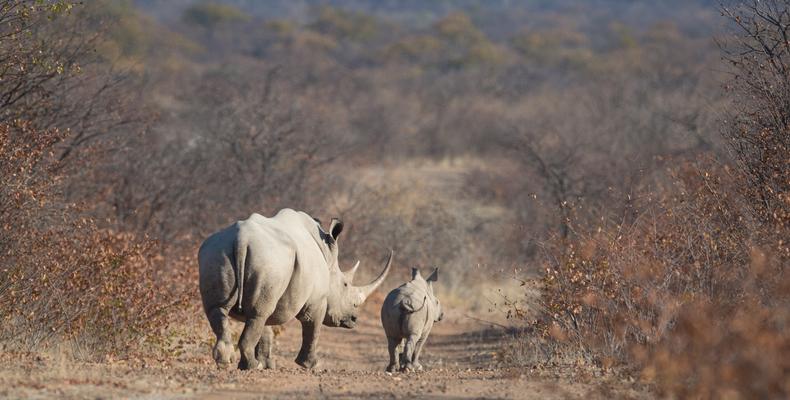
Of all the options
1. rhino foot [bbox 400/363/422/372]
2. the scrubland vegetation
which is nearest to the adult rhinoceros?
rhino foot [bbox 400/363/422/372]

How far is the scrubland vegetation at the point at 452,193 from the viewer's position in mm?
10688

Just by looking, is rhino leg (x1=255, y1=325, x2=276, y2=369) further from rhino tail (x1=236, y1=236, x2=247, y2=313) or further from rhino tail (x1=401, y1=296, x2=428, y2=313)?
rhino tail (x1=236, y1=236, x2=247, y2=313)

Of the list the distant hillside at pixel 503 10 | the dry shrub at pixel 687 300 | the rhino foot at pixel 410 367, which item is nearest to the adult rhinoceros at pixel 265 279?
the rhino foot at pixel 410 367

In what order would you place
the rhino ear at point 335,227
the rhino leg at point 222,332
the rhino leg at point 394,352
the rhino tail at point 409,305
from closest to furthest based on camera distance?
the rhino leg at point 222,332 → the rhino ear at point 335,227 → the rhino tail at point 409,305 → the rhino leg at point 394,352

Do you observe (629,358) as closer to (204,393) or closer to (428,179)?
(204,393)

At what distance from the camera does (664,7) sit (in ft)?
352

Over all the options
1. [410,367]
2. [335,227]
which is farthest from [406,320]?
[335,227]

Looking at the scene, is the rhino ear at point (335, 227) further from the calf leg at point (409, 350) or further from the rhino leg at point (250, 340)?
the rhino leg at point (250, 340)

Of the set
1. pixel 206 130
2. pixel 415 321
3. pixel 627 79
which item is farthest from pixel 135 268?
pixel 627 79

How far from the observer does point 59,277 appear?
12109mm

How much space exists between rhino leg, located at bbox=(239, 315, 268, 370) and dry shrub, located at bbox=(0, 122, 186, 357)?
70.2 inches

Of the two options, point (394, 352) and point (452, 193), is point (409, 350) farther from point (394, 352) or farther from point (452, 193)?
point (452, 193)

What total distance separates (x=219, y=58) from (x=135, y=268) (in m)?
53.5

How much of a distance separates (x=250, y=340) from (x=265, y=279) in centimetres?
77
